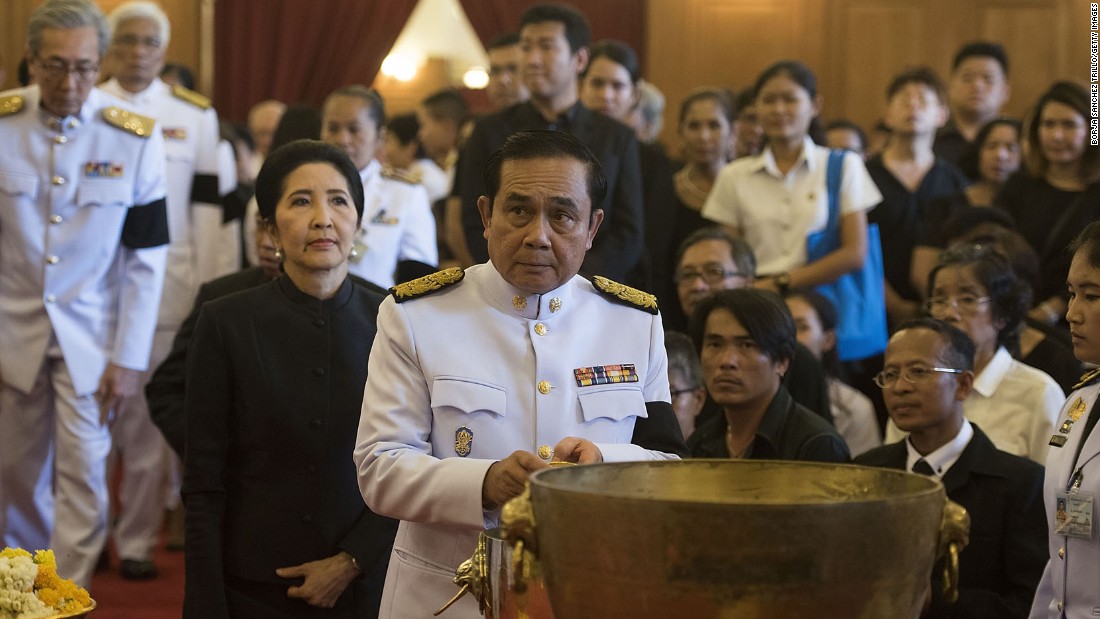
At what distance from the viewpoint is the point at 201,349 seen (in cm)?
251

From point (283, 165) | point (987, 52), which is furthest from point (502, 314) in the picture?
point (987, 52)

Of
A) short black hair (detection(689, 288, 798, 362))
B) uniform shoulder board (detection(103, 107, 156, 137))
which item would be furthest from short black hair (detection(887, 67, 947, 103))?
uniform shoulder board (detection(103, 107, 156, 137))

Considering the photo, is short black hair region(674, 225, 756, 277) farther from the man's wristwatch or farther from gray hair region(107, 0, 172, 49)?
gray hair region(107, 0, 172, 49)

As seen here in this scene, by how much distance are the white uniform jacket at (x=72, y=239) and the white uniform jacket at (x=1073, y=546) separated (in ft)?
8.93

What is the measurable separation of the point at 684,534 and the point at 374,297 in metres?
1.70

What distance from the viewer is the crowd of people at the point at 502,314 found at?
1.96 metres

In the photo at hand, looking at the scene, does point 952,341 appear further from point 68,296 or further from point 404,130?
point 404,130

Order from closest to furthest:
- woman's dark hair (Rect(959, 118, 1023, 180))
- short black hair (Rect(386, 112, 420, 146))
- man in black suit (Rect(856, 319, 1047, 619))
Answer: man in black suit (Rect(856, 319, 1047, 619))
woman's dark hair (Rect(959, 118, 1023, 180))
short black hair (Rect(386, 112, 420, 146))

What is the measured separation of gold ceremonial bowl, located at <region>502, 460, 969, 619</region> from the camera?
1093mm

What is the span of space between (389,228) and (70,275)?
37.9 inches

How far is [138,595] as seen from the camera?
4.38 metres


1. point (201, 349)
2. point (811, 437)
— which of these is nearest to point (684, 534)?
point (201, 349)

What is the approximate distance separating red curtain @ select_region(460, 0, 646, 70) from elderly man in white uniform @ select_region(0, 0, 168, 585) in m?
6.62

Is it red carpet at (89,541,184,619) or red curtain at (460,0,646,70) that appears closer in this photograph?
red carpet at (89,541,184,619)
